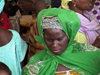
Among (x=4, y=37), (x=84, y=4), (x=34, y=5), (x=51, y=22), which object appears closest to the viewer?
(x=51, y=22)

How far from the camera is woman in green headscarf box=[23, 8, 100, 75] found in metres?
1.55

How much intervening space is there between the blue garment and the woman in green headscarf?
13 centimetres

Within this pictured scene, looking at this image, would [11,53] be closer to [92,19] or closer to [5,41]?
[5,41]

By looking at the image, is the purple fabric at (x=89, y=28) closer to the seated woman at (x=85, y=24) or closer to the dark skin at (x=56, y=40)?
the seated woman at (x=85, y=24)

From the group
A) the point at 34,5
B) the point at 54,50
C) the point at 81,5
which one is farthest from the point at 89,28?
the point at 54,50

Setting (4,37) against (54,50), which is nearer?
(54,50)

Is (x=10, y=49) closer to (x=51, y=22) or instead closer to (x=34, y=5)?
(x=51, y=22)

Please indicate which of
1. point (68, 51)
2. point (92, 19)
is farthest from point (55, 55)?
point (92, 19)

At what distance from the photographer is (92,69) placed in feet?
5.41

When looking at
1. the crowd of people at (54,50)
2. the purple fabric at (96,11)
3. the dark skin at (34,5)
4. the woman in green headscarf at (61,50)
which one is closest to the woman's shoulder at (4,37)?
the crowd of people at (54,50)

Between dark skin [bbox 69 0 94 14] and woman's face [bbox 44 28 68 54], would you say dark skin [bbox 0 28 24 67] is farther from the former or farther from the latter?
dark skin [bbox 69 0 94 14]

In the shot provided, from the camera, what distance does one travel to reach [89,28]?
85.5 inches

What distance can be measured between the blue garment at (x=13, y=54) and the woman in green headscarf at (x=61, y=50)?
129mm

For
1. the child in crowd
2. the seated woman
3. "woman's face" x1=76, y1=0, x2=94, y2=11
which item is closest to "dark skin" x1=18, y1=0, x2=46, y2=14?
the seated woman
